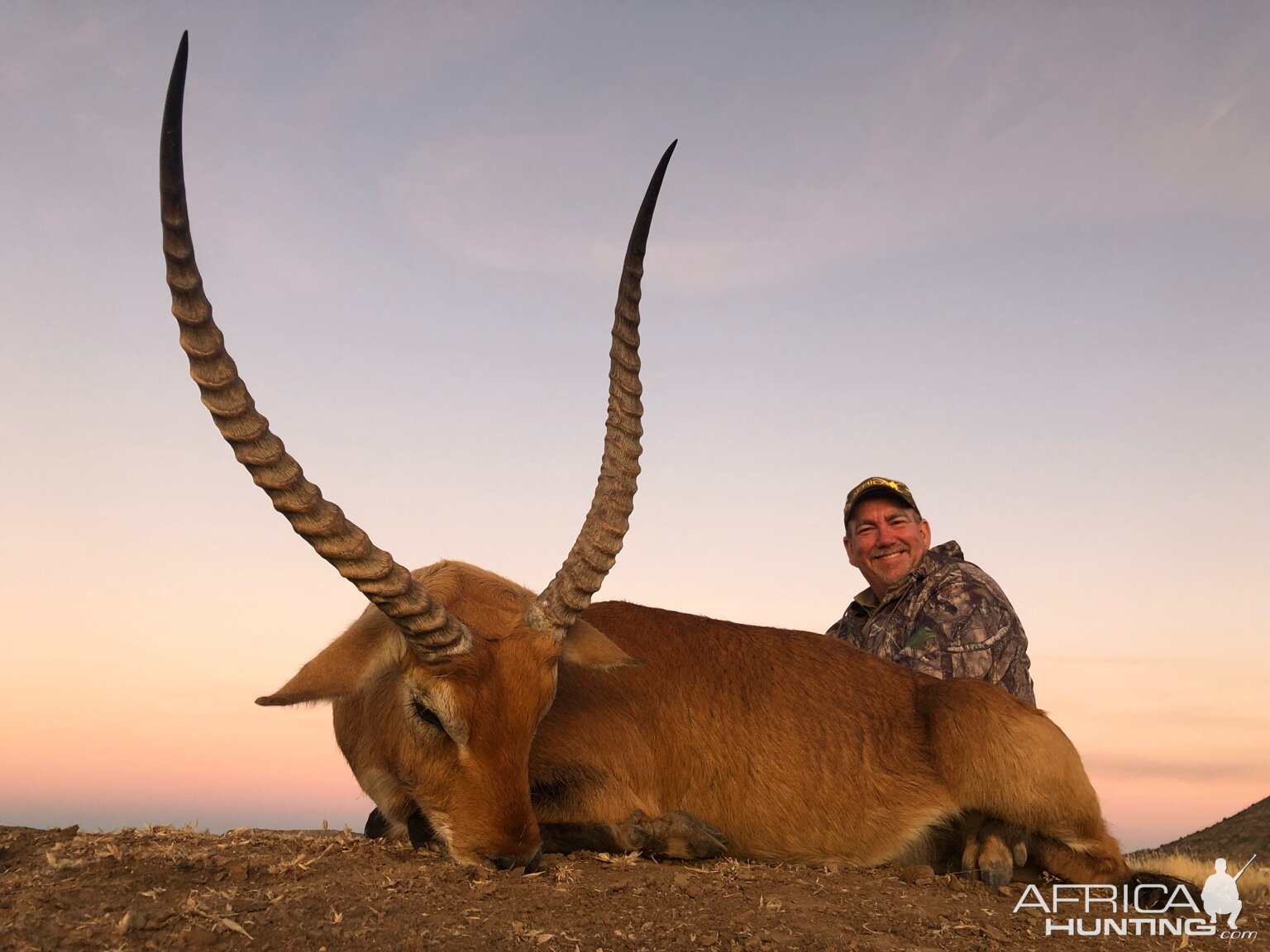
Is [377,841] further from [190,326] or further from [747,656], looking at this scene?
[190,326]

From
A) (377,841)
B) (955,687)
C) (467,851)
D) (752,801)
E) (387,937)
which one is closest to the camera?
(387,937)

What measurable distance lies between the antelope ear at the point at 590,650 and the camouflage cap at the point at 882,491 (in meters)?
5.18

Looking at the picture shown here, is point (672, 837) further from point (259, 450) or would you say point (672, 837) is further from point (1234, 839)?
point (1234, 839)

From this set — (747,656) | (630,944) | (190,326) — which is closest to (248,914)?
(630,944)

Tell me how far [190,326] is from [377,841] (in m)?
3.24

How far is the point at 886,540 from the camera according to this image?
1069 cm

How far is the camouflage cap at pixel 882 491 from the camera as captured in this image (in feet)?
35.2

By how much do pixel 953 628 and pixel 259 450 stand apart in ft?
21.6

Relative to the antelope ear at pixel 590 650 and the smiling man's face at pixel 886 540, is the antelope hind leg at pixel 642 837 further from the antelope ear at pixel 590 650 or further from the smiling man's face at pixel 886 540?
the smiling man's face at pixel 886 540

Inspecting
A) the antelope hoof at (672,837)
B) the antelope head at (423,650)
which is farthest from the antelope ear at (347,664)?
the antelope hoof at (672,837)

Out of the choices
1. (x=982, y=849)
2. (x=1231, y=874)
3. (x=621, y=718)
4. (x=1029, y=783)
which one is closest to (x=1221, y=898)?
(x=1029, y=783)

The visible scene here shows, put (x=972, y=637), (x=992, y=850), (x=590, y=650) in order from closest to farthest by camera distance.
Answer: (x=590, y=650), (x=992, y=850), (x=972, y=637)

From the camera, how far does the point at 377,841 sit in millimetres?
6379

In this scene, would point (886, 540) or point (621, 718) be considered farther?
point (886, 540)
